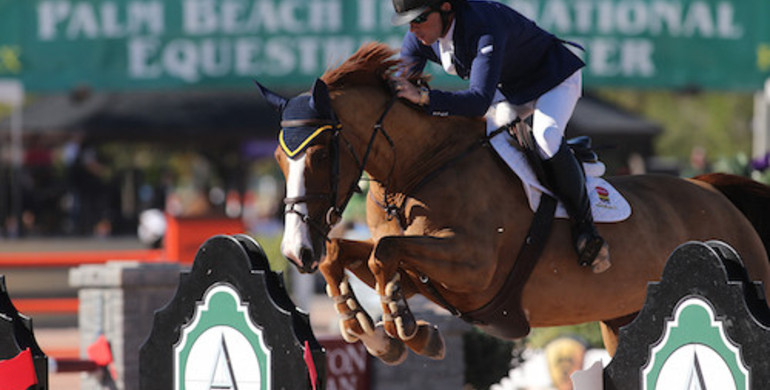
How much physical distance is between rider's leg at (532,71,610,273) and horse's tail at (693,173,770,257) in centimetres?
135

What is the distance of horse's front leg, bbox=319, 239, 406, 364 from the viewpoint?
5.37 meters

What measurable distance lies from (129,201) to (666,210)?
2174 cm

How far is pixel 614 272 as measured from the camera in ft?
19.5

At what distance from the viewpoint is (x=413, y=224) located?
5.42 meters

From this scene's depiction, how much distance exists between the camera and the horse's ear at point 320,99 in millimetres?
5113

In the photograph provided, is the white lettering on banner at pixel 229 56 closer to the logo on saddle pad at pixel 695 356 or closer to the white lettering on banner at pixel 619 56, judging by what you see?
the white lettering on banner at pixel 619 56

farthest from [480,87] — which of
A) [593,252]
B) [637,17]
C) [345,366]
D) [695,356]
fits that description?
[637,17]

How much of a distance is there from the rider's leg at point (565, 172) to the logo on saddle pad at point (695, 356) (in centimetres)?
168

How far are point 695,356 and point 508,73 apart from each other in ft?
7.11

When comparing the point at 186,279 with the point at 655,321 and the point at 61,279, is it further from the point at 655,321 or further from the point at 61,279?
the point at 61,279

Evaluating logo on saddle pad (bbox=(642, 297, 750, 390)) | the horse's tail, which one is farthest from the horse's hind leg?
logo on saddle pad (bbox=(642, 297, 750, 390))

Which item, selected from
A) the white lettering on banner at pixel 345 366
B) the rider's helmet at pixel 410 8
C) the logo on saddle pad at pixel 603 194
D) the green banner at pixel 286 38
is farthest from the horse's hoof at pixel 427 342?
the green banner at pixel 286 38

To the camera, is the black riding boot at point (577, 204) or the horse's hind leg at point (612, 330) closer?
the black riding boot at point (577, 204)

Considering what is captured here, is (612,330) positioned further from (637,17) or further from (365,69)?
(637,17)
